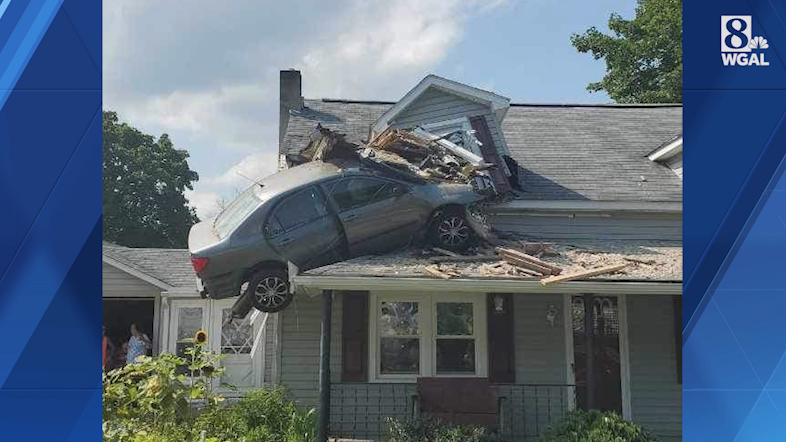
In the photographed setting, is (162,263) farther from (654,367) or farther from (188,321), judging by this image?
(654,367)

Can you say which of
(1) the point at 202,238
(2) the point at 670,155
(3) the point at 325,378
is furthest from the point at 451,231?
(2) the point at 670,155

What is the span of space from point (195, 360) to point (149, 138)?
1755 inches

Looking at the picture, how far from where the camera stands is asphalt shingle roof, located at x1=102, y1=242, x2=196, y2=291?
14.5 m

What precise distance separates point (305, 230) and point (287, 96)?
220 inches

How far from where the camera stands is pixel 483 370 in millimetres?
11133

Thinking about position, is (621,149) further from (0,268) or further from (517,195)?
(0,268)

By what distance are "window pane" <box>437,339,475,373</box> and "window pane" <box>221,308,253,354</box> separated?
493 centimetres

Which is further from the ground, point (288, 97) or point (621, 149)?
point (288, 97)

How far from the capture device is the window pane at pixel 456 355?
11250 mm

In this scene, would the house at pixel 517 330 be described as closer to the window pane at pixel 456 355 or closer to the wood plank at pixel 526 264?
the window pane at pixel 456 355

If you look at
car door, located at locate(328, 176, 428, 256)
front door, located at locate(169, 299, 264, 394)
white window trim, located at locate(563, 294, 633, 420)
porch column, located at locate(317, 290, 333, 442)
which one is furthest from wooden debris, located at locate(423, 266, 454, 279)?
front door, located at locate(169, 299, 264, 394)

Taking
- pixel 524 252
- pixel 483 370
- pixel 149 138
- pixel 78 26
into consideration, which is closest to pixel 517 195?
pixel 524 252

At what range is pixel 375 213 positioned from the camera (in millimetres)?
10555

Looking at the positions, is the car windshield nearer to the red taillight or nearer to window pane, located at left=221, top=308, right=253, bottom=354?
the red taillight
